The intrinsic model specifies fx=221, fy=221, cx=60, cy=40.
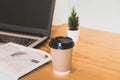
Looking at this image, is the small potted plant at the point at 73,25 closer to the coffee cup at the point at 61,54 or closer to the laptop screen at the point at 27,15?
the laptop screen at the point at 27,15

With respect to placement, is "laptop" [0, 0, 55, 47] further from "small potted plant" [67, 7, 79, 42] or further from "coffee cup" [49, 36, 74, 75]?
"coffee cup" [49, 36, 74, 75]

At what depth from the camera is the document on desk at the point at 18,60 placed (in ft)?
2.63

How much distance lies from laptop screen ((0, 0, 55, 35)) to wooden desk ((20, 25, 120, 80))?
14cm

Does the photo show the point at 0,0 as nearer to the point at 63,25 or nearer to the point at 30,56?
the point at 63,25

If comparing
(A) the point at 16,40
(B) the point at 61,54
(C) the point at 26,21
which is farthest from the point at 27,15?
(B) the point at 61,54

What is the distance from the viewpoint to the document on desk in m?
0.80

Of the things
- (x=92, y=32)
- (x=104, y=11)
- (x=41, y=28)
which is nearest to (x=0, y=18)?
(x=41, y=28)

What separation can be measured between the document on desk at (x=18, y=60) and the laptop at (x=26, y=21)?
0.09 m

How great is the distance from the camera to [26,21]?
120cm

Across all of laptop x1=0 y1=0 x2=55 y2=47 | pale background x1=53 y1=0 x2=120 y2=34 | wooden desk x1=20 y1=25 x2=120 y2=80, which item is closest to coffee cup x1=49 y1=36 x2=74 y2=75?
wooden desk x1=20 y1=25 x2=120 y2=80

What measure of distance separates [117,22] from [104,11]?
0.14 metres

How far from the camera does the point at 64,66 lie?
2.66ft

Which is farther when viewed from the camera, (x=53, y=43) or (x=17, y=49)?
(x=17, y=49)

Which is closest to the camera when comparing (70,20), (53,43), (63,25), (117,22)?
(53,43)
